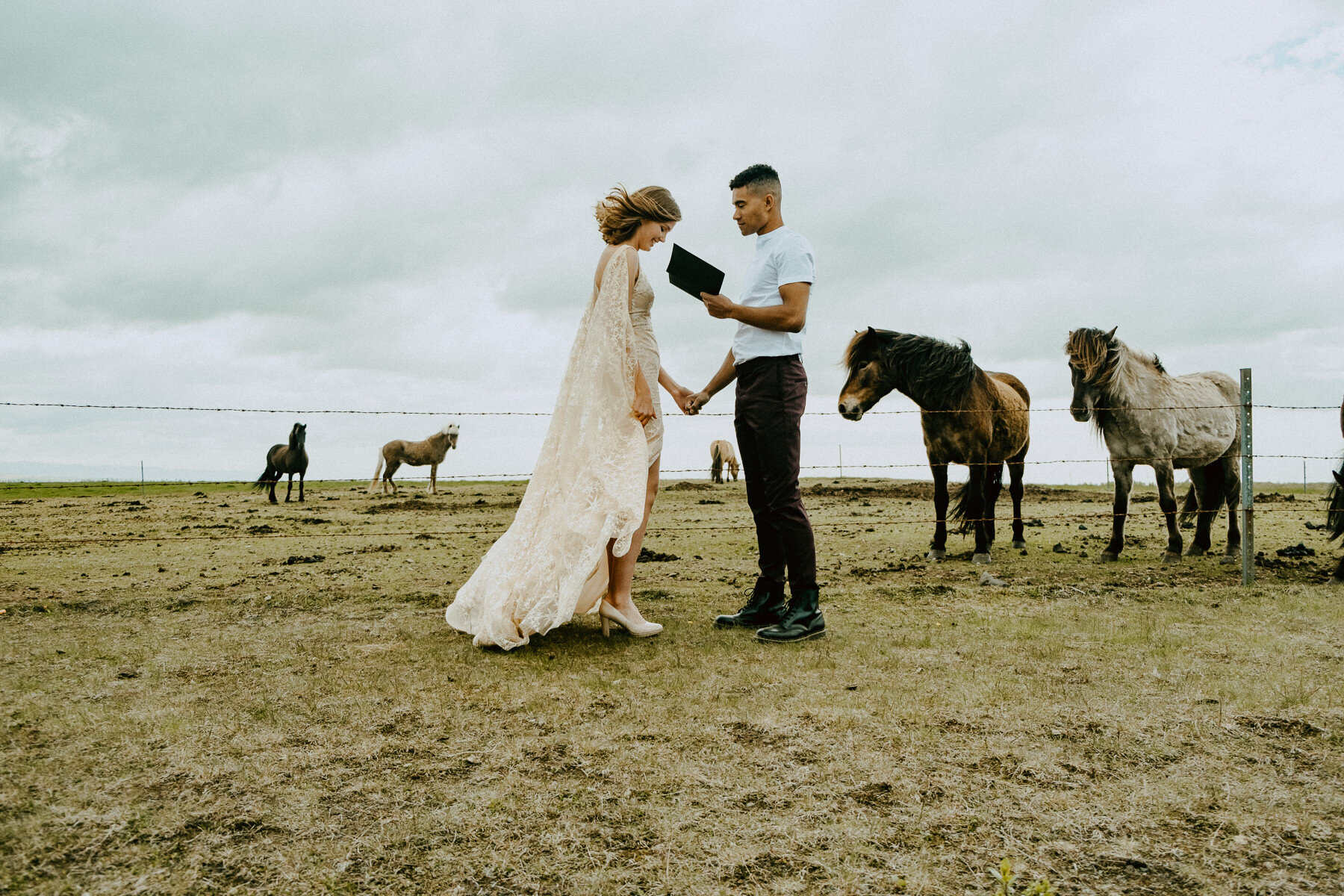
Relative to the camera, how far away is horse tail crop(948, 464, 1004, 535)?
22.9ft

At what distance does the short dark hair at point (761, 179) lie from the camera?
3705 millimetres

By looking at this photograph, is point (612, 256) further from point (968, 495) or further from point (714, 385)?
point (968, 495)

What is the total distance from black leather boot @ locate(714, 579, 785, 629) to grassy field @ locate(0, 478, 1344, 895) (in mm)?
276

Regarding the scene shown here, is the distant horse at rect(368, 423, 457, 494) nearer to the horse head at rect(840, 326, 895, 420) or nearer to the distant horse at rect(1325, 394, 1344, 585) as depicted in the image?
the horse head at rect(840, 326, 895, 420)

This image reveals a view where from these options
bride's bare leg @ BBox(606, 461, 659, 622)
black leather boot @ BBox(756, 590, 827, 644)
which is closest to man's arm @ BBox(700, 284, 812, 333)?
bride's bare leg @ BBox(606, 461, 659, 622)

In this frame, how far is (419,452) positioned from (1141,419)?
16316 millimetres

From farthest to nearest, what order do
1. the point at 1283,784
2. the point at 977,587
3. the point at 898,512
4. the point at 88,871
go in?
the point at 898,512, the point at 977,587, the point at 1283,784, the point at 88,871

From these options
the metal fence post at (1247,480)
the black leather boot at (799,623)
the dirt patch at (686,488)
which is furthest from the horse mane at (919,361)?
the dirt patch at (686,488)

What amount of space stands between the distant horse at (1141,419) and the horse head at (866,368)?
5.38ft

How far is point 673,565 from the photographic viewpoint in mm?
6387

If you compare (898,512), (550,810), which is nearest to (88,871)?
(550,810)

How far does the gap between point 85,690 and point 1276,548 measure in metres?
9.33

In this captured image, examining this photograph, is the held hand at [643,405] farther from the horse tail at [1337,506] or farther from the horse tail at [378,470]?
the horse tail at [378,470]

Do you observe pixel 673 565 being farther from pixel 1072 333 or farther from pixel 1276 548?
pixel 1276 548
